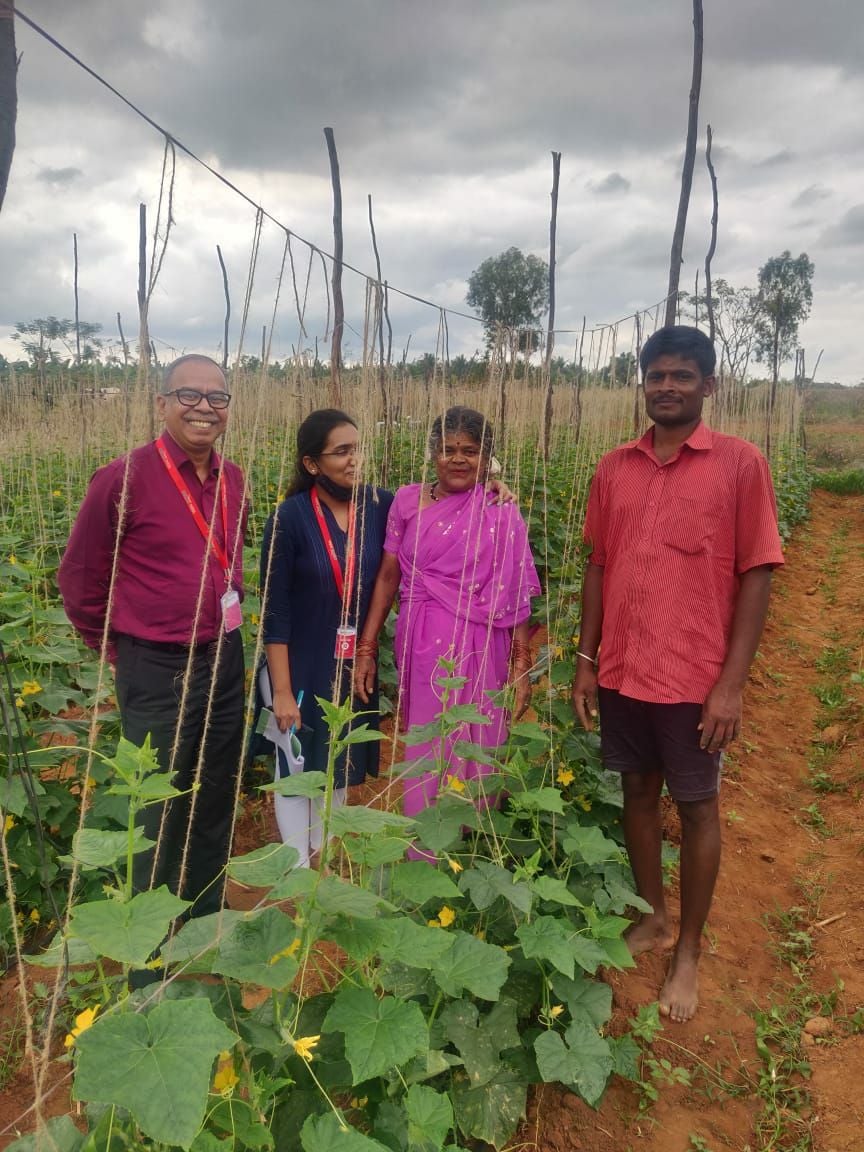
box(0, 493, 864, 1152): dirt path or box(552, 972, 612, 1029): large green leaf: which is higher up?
box(552, 972, 612, 1029): large green leaf

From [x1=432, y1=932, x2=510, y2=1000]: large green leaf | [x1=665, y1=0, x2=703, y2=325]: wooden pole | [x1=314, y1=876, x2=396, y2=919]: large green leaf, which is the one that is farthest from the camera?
[x1=665, y1=0, x2=703, y2=325]: wooden pole

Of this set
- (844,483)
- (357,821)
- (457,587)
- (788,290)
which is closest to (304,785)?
(357,821)

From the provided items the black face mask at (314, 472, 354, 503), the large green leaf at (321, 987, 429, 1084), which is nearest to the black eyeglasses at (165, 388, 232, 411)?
the black face mask at (314, 472, 354, 503)

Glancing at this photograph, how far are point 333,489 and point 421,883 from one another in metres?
1.18

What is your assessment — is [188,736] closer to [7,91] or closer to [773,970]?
[7,91]

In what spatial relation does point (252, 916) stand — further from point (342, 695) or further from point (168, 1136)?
point (342, 695)

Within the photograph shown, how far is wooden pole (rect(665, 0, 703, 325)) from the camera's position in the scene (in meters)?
5.07

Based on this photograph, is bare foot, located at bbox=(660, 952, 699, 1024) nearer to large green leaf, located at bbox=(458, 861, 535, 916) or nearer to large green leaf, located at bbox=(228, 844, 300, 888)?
large green leaf, located at bbox=(458, 861, 535, 916)

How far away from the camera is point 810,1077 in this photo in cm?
183

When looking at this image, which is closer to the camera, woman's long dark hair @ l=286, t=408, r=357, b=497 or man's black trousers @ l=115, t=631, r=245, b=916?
man's black trousers @ l=115, t=631, r=245, b=916

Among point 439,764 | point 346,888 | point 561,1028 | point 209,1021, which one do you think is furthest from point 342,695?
point 209,1021

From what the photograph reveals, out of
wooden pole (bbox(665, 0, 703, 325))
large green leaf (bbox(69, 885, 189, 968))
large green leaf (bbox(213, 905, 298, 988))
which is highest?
wooden pole (bbox(665, 0, 703, 325))

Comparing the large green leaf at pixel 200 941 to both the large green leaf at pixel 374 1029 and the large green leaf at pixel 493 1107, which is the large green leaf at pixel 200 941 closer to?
the large green leaf at pixel 374 1029

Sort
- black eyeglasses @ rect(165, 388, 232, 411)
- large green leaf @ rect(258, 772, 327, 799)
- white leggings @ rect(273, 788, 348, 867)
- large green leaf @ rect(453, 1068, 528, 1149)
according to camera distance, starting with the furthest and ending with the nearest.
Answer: white leggings @ rect(273, 788, 348, 867), black eyeglasses @ rect(165, 388, 232, 411), large green leaf @ rect(453, 1068, 528, 1149), large green leaf @ rect(258, 772, 327, 799)
